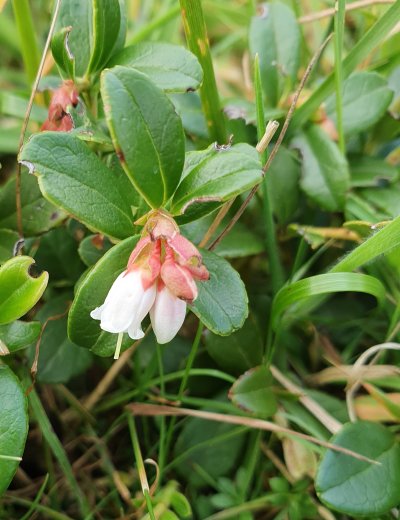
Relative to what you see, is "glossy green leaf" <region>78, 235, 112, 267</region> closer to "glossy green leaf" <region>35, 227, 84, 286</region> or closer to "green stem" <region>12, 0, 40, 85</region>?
"glossy green leaf" <region>35, 227, 84, 286</region>

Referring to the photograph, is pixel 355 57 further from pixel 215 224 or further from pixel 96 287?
pixel 96 287

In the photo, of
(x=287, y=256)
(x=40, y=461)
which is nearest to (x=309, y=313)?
(x=287, y=256)

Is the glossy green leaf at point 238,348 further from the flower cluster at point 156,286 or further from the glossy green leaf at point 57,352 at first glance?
the flower cluster at point 156,286

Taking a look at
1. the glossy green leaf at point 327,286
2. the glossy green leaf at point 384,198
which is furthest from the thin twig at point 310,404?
the glossy green leaf at point 384,198

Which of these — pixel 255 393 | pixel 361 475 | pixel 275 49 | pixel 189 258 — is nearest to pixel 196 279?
pixel 189 258

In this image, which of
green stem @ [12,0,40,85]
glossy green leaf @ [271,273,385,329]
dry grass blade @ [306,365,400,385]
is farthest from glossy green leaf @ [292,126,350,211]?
green stem @ [12,0,40,85]
